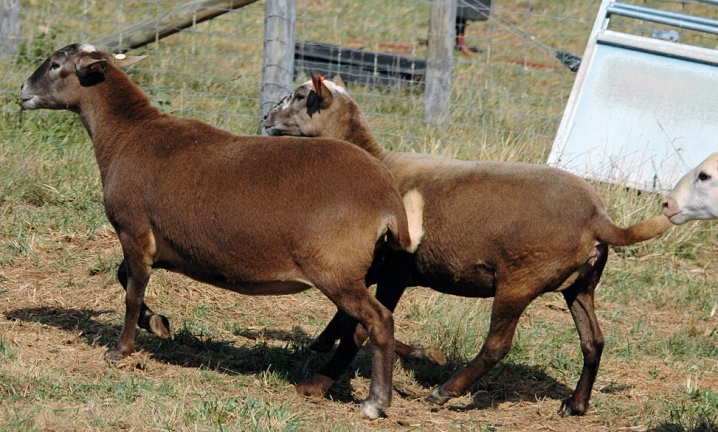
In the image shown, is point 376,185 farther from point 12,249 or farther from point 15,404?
point 12,249

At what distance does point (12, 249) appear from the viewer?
673 cm

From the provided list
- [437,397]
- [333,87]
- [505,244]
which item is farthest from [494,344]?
[333,87]

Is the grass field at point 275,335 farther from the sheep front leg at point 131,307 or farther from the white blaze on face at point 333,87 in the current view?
the white blaze on face at point 333,87

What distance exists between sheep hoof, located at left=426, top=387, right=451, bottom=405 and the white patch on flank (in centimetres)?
77

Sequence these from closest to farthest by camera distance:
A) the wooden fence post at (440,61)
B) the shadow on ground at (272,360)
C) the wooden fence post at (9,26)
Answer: the shadow on ground at (272,360)
the wooden fence post at (440,61)
the wooden fence post at (9,26)

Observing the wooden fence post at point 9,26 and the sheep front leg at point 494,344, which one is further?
the wooden fence post at point 9,26

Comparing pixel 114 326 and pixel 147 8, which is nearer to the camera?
pixel 114 326

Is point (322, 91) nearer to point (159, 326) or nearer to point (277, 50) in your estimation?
point (159, 326)

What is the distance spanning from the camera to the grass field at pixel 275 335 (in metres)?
4.70

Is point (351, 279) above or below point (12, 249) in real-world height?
above

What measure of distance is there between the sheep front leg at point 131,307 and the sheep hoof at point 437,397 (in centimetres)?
166

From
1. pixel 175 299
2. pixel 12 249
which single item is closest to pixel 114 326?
pixel 175 299

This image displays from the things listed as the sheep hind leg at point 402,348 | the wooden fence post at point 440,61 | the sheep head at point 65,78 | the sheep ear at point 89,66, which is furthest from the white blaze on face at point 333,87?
the wooden fence post at point 440,61

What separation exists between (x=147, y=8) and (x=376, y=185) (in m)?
8.53
